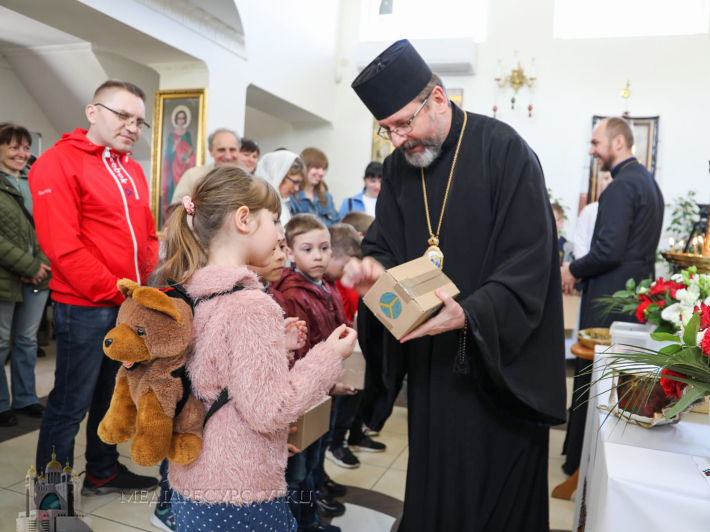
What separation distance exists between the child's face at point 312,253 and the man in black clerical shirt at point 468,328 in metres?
0.63

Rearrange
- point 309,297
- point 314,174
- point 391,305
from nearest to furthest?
1. point 391,305
2. point 309,297
3. point 314,174

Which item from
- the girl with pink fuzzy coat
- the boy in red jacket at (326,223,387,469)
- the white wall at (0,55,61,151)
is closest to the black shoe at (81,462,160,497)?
the boy in red jacket at (326,223,387,469)

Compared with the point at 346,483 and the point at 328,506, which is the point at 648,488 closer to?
the point at 328,506

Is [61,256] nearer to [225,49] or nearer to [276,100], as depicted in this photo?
[225,49]

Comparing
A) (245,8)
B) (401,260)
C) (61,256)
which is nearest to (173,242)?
(401,260)

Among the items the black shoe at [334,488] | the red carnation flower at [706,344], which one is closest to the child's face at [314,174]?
the black shoe at [334,488]

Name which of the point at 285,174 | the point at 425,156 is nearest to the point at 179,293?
the point at 425,156

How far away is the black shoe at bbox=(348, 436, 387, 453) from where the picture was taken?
3936mm

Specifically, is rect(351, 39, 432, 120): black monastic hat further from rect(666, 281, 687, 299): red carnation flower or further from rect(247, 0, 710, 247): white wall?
rect(247, 0, 710, 247): white wall

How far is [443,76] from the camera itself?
9258 mm

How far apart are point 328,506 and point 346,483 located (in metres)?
0.43

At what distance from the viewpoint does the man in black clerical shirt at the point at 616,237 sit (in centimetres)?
→ 378

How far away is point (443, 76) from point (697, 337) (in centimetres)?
841

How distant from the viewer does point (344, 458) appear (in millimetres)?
3656
